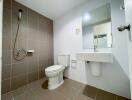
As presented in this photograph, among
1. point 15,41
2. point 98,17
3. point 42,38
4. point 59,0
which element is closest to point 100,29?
point 98,17

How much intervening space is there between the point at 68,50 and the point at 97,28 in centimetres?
95

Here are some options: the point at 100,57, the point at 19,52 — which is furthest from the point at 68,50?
the point at 19,52

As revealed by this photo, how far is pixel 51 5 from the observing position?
72.3 inches

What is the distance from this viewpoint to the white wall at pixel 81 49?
1.26 meters

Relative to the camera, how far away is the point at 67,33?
215 centimetres

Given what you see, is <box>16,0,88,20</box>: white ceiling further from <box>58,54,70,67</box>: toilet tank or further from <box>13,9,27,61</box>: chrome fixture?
<box>58,54,70,67</box>: toilet tank

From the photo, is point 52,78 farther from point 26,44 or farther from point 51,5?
point 51,5

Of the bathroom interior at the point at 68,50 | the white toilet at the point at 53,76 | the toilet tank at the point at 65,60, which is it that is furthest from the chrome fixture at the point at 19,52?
the toilet tank at the point at 65,60

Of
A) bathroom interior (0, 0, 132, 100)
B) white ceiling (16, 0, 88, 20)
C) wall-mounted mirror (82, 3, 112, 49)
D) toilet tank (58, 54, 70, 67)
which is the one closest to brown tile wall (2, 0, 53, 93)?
bathroom interior (0, 0, 132, 100)

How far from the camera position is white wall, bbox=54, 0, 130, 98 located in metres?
1.26

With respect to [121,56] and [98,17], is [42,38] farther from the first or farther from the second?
[121,56]

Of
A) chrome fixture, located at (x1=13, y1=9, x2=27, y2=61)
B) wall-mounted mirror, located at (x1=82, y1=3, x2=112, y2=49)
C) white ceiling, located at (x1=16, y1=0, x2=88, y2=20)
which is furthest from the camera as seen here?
white ceiling, located at (x1=16, y1=0, x2=88, y2=20)

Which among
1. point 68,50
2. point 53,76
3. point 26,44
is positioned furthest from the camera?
point 68,50

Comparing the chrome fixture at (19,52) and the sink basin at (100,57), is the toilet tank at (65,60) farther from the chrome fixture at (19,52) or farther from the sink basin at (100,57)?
the chrome fixture at (19,52)
